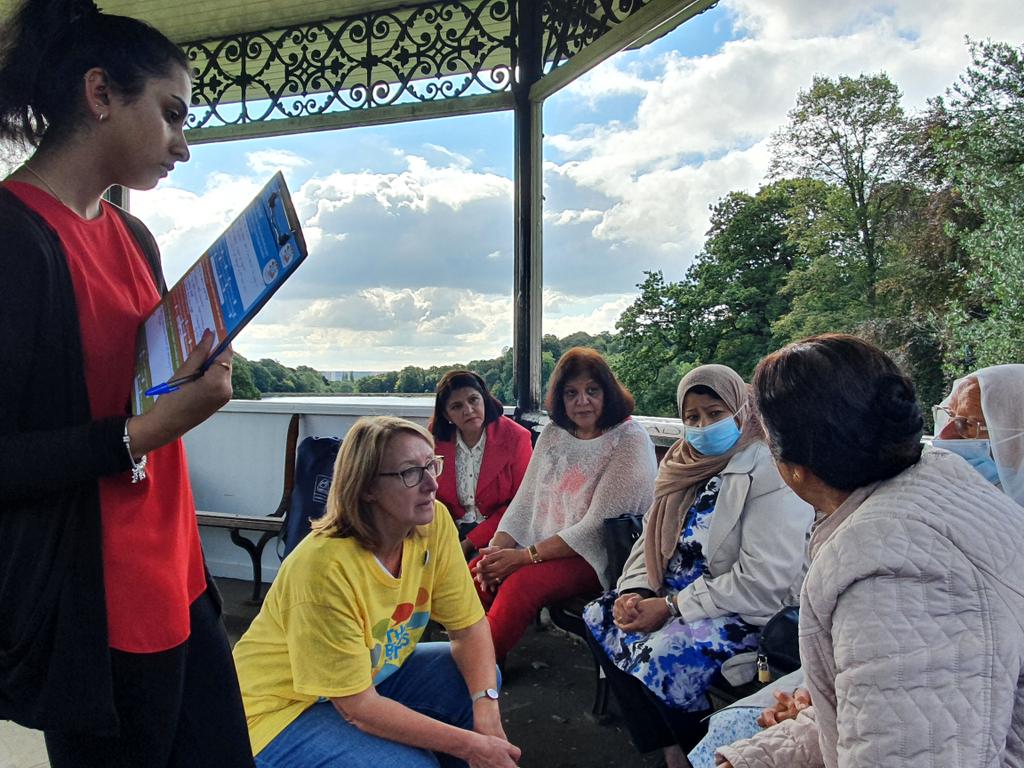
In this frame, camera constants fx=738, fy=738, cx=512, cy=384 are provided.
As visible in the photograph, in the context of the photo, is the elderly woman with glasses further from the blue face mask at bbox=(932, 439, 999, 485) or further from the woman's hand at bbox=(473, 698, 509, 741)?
the blue face mask at bbox=(932, 439, 999, 485)

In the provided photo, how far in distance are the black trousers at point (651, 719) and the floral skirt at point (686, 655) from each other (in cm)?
5

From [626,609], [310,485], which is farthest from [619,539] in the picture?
[310,485]

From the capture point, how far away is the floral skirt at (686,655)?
218 centimetres

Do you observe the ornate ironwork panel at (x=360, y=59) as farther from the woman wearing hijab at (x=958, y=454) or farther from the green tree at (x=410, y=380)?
the woman wearing hijab at (x=958, y=454)

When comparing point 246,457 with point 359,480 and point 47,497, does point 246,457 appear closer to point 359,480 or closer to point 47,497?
point 359,480

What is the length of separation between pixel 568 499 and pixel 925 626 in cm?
228

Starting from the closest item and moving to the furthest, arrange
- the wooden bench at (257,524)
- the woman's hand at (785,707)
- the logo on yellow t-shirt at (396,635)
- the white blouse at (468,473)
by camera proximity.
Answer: the woman's hand at (785,707) → the logo on yellow t-shirt at (396,635) → the white blouse at (468,473) → the wooden bench at (257,524)

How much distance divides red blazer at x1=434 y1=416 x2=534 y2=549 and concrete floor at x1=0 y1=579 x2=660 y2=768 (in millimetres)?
618

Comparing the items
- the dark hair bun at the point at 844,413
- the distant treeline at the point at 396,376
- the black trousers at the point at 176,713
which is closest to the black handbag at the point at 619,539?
the distant treeline at the point at 396,376

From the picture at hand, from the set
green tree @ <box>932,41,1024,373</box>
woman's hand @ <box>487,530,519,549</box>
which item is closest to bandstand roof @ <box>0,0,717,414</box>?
woman's hand @ <box>487,530,519,549</box>

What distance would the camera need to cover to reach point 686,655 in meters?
2.21

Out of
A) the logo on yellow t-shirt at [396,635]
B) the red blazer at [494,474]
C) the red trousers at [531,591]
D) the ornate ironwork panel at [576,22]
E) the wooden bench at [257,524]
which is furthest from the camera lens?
the wooden bench at [257,524]

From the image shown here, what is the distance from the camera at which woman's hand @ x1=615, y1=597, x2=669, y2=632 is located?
2.38 m

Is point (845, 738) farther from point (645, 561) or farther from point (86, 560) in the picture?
point (645, 561)
